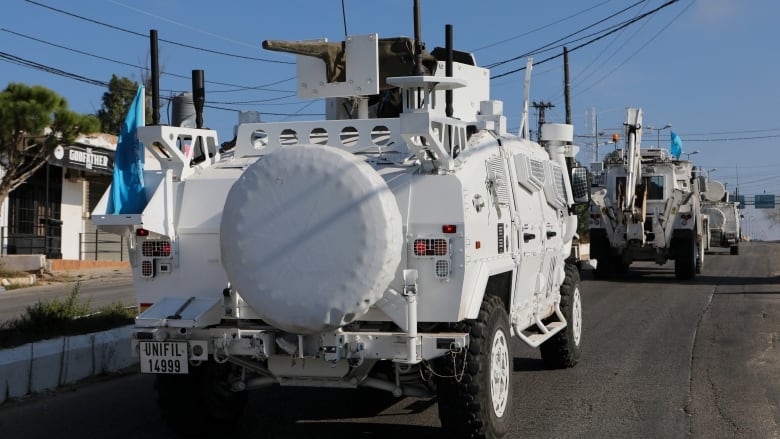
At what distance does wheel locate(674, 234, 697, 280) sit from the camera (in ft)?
73.4

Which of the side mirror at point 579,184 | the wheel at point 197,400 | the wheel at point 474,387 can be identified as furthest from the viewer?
the side mirror at point 579,184

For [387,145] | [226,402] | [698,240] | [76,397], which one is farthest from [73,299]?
[698,240]

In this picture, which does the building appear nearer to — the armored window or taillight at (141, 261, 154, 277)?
the armored window

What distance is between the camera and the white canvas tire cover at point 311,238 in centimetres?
553

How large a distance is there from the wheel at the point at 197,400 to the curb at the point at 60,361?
37.1 inches

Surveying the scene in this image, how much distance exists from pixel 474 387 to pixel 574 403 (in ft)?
7.83

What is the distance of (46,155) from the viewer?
24703mm

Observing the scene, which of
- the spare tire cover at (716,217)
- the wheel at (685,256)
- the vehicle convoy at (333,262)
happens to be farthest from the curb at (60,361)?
the spare tire cover at (716,217)

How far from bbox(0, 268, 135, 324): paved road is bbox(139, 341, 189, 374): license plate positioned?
9.18m

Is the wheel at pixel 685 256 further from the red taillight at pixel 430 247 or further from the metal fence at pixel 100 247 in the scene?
the metal fence at pixel 100 247

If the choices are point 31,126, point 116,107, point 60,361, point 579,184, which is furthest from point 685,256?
point 116,107

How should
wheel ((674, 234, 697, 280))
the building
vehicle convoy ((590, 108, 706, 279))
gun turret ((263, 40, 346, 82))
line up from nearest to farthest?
gun turret ((263, 40, 346, 82)), vehicle convoy ((590, 108, 706, 279)), wheel ((674, 234, 697, 280)), the building

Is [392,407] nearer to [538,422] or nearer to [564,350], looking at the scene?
[538,422]

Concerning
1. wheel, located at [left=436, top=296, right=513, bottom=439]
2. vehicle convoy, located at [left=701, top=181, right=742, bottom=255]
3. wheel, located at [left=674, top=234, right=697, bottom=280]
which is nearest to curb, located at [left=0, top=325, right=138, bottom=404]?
wheel, located at [left=436, top=296, right=513, bottom=439]
